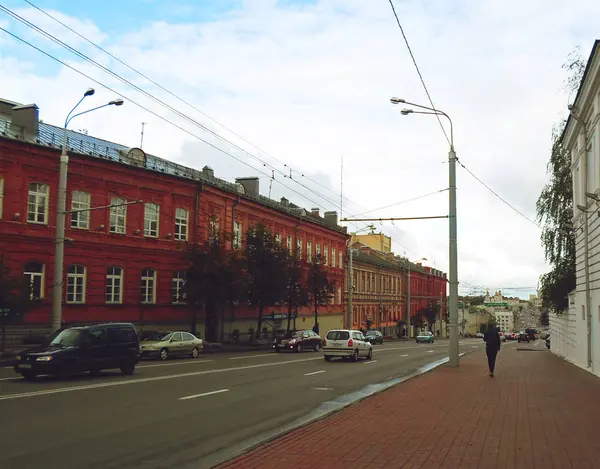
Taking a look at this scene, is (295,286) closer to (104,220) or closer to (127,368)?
(104,220)

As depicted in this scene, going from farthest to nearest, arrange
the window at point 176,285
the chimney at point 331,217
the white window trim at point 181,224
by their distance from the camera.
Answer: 1. the chimney at point 331,217
2. the white window trim at point 181,224
3. the window at point 176,285

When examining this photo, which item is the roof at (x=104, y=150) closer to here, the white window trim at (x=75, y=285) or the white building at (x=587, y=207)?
the white window trim at (x=75, y=285)

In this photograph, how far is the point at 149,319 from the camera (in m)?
37.0

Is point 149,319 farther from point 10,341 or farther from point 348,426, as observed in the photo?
point 348,426

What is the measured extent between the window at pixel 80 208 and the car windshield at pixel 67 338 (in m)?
15.7

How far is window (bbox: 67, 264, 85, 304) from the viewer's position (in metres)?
32.7

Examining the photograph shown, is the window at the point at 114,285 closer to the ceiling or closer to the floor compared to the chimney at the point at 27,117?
closer to the floor

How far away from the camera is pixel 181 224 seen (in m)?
40.3

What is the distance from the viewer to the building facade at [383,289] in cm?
7475

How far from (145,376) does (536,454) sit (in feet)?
45.4

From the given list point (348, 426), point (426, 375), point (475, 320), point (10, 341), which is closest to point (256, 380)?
point (426, 375)

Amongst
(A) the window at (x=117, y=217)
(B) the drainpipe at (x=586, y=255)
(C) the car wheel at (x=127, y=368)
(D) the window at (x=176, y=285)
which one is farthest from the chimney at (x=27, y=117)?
(B) the drainpipe at (x=586, y=255)

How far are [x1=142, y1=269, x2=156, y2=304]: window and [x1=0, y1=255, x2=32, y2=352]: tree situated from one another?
434 inches

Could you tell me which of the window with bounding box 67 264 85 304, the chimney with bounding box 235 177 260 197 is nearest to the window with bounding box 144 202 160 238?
the window with bounding box 67 264 85 304
